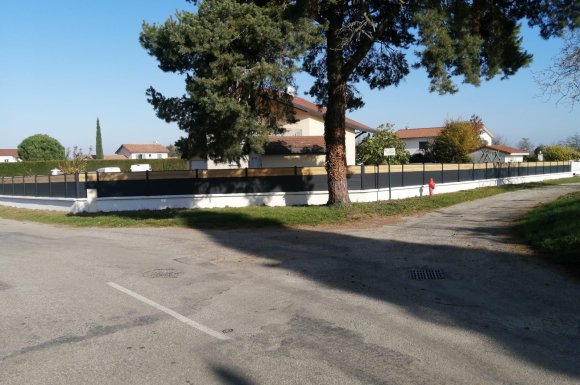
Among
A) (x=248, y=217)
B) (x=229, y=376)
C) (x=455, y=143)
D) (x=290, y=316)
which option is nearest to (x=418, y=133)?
(x=455, y=143)

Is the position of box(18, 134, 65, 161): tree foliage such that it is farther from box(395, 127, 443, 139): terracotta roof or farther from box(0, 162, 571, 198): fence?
box(0, 162, 571, 198): fence

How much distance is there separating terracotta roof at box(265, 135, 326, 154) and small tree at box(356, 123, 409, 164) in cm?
521

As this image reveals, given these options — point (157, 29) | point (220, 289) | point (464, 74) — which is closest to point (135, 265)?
point (220, 289)

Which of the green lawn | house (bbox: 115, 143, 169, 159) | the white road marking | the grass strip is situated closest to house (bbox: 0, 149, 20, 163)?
A: house (bbox: 115, 143, 169, 159)

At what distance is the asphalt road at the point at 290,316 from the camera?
484 centimetres

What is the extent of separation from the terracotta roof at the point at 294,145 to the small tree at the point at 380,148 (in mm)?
5209

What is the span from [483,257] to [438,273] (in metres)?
1.98

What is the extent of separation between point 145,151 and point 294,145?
102253 millimetres

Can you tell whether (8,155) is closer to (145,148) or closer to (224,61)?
(145,148)

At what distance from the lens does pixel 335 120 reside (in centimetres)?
2008

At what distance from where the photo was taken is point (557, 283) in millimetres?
8281

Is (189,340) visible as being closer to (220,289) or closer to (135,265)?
(220,289)

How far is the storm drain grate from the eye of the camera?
8.97 m

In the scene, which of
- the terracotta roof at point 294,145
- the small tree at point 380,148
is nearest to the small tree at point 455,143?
the small tree at point 380,148
